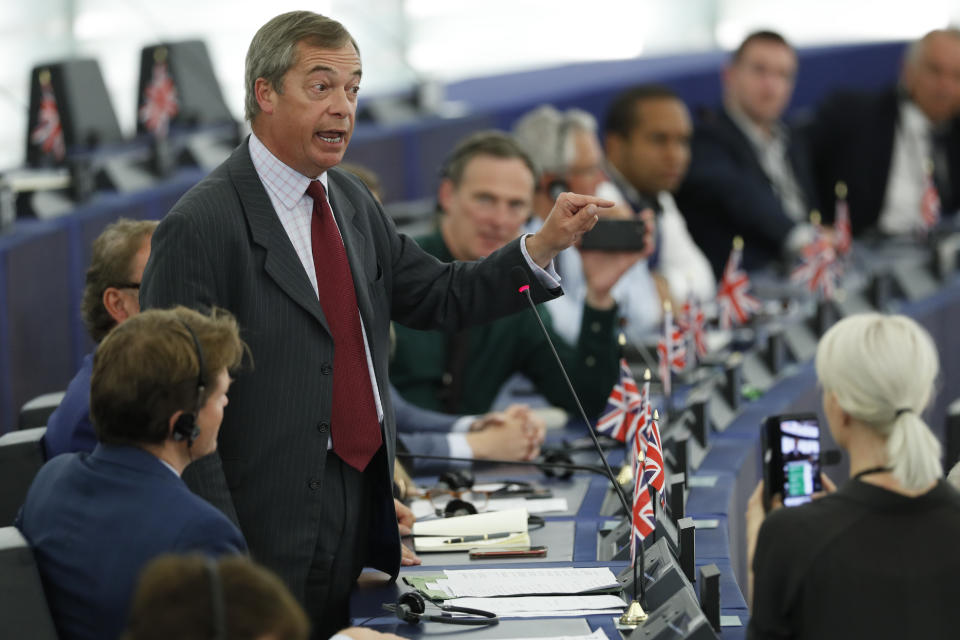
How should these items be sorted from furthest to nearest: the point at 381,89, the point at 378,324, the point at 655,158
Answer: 1. the point at 381,89
2. the point at 655,158
3. the point at 378,324

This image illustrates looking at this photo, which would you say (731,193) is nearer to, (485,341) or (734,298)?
(734,298)

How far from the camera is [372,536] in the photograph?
247 centimetres

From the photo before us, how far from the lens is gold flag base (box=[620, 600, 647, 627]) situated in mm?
2227

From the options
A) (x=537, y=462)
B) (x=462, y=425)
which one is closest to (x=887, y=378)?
(x=537, y=462)

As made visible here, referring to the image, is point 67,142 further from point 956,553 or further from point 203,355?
point 956,553

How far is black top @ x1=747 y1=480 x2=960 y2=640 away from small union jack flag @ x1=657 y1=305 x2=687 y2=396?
1.48 metres

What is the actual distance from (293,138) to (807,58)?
25.1ft

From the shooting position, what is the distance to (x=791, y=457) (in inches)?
107

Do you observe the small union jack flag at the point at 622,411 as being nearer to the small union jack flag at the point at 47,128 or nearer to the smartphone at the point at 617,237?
the smartphone at the point at 617,237

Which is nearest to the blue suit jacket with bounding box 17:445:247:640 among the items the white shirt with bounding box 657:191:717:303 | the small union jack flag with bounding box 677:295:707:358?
the small union jack flag with bounding box 677:295:707:358

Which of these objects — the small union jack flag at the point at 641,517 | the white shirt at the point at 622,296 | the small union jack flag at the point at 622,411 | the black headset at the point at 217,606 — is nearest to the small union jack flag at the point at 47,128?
the white shirt at the point at 622,296

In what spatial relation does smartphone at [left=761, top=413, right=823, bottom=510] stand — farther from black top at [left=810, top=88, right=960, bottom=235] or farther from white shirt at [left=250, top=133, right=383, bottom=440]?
black top at [left=810, top=88, right=960, bottom=235]

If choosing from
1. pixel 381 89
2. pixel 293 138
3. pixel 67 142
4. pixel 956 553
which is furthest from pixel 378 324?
pixel 381 89

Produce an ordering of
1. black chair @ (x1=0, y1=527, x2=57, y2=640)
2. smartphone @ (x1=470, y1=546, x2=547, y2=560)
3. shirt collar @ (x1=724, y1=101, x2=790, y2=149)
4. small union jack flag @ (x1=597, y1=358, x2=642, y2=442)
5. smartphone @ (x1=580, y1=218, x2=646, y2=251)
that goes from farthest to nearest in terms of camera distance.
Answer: shirt collar @ (x1=724, y1=101, x2=790, y2=149) → smartphone @ (x1=580, y1=218, x2=646, y2=251) → small union jack flag @ (x1=597, y1=358, x2=642, y2=442) → smartphone @ (x1=470, y1=546, x2=547, y2=560) → black chair @ (x1=0, y1=527, x2=57, y2=640)
